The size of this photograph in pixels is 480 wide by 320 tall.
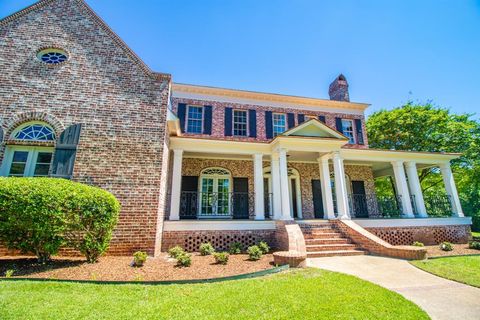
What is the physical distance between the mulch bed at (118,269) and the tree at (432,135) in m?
18.7

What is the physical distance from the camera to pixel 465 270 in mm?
5730

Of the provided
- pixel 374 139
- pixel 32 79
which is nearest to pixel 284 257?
pixel 32 79

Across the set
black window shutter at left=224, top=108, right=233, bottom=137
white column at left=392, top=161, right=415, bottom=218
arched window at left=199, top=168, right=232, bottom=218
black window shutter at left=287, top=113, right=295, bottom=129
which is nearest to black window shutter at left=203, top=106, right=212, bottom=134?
black window shutter at left=224, top=108, right=233, bottom=137

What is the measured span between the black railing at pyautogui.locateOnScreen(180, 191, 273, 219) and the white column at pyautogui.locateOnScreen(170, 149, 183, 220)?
2.01 metres

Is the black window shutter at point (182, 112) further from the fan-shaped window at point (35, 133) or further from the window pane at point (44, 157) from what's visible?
the window pane at point (44, 157)

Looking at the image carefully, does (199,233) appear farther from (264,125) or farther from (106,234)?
(264,125)

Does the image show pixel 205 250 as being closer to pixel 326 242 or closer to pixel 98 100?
pixel 326 242

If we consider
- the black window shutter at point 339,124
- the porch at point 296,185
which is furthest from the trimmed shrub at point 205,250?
the black window shutter at point 339,124

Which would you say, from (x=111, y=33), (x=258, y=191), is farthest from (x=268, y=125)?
(x=111, y=33)

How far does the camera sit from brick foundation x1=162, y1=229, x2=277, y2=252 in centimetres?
817

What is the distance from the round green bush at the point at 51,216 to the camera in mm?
4738

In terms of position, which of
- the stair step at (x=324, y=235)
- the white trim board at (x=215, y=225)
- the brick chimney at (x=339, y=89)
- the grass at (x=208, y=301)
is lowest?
the grass at (x=208, y=301)

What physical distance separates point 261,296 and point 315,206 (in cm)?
927

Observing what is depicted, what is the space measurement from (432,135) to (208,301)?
2175 centimetres
